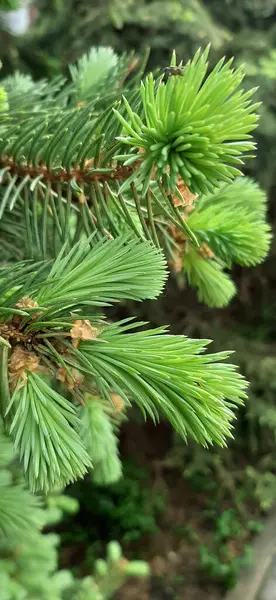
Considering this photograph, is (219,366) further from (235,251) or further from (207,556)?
(207,556)

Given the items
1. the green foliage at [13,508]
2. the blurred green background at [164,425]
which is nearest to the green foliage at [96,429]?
the green foliage at [13,508]

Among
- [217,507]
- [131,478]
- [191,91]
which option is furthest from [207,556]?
[191,91]

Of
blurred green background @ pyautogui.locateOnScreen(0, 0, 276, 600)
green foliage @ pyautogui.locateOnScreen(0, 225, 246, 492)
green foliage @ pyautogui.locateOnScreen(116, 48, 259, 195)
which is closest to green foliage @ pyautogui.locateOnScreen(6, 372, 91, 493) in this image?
green foliage @ pyautogui.locateOnScreen(0, 225, 246, 492)

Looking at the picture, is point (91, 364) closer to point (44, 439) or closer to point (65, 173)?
point (44, 439)

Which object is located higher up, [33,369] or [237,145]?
[237,145]

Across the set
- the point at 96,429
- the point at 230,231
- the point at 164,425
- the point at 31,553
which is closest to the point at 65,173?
the point at 230,231

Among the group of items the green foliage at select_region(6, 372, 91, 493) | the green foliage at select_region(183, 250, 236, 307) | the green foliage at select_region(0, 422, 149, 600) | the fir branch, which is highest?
the green foliage at select_region(183, 250, 236, 307)

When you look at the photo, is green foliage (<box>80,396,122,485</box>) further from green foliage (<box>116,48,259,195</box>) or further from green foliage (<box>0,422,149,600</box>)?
green foliage (<box>116,48,259,195</box>)
